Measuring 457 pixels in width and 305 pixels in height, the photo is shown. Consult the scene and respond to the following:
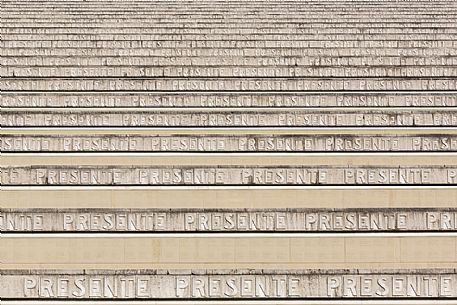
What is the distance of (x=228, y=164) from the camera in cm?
1192

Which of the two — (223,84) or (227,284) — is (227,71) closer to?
(223,84)

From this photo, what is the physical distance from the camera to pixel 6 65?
53.6ft

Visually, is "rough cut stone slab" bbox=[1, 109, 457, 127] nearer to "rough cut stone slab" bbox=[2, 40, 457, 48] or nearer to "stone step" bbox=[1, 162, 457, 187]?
"stone step" bbox=[1, 162, 457, 187]

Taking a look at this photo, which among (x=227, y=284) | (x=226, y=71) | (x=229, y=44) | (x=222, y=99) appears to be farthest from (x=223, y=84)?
(x=227, y=284)

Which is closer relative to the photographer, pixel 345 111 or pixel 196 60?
pixel 345 111

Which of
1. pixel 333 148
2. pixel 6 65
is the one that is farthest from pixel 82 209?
pixel 6 65

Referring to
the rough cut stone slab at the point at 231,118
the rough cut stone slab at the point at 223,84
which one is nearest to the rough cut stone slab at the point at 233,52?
the rough cut stone slab at the point at 223,84

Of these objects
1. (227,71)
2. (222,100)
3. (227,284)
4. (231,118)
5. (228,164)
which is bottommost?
(227,284)

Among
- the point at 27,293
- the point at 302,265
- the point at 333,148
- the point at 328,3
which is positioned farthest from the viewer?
the point at 328,3

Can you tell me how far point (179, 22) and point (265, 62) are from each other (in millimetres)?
Result: 4570

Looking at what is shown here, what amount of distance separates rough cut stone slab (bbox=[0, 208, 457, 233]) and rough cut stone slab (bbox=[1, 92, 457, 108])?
5.03 meters

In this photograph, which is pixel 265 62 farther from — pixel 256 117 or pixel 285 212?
pixel 285 212

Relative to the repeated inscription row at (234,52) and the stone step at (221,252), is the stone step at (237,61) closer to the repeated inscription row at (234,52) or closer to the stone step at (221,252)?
the repeated inscription row at (234,52)

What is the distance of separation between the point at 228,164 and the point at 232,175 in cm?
51
